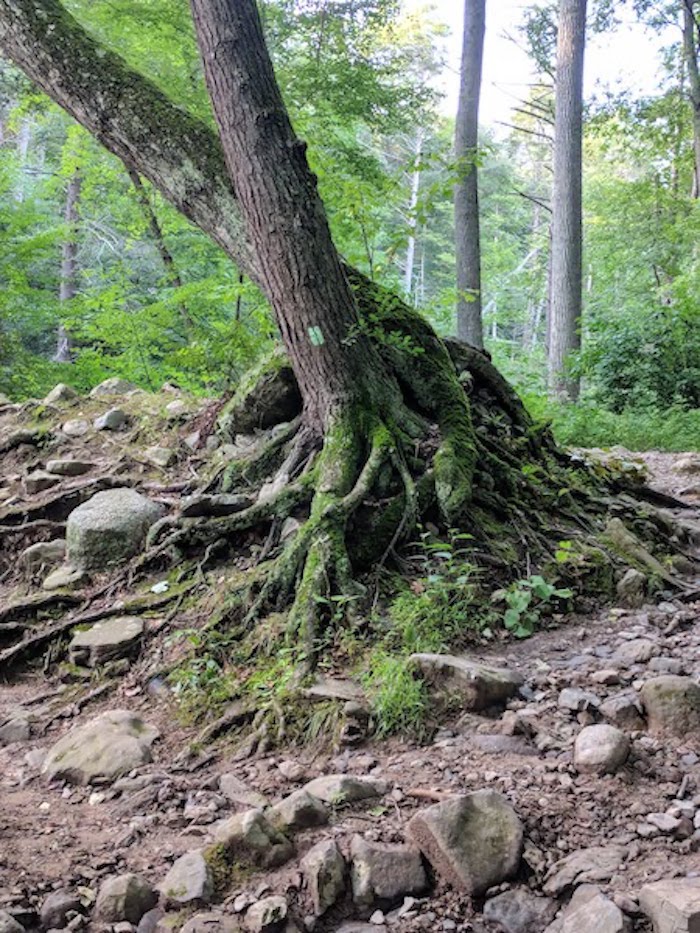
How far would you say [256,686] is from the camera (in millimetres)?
3150

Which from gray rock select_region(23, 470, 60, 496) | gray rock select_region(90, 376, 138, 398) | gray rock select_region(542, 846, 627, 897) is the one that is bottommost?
gray rock select_region(542, 846, 627, 897)

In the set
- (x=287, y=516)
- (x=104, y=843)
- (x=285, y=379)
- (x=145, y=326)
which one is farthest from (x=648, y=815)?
(x=145, y=326)

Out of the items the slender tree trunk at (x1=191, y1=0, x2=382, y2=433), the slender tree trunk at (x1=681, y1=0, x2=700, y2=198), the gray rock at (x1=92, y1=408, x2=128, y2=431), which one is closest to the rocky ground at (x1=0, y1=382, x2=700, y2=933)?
the slender tree trunk at (x1=191, y1=0, x2=382, y2=433)

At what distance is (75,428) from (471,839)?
5653 millimetres

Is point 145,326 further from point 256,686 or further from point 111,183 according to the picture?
point 256,686

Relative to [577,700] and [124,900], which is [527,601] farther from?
[124,900]

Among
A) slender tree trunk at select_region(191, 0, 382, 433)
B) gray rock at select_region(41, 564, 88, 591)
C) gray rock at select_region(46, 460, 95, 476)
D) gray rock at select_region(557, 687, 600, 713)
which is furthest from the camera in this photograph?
gray rock at select_region(46, 460, 95, 476)

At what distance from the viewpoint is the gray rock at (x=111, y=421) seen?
653cm

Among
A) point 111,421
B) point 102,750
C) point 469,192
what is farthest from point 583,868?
point 469,192

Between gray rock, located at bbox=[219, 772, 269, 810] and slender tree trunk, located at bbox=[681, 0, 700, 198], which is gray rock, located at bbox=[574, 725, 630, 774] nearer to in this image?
gray rock, located at bbox=[219, 772, 269, 810]

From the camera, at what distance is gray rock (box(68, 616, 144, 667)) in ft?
12.5

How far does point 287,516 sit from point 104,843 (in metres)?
2.20

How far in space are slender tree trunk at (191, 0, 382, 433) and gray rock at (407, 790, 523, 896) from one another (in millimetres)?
2852

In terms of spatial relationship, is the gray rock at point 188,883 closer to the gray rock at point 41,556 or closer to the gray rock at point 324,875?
the gray rock at point 324,875
